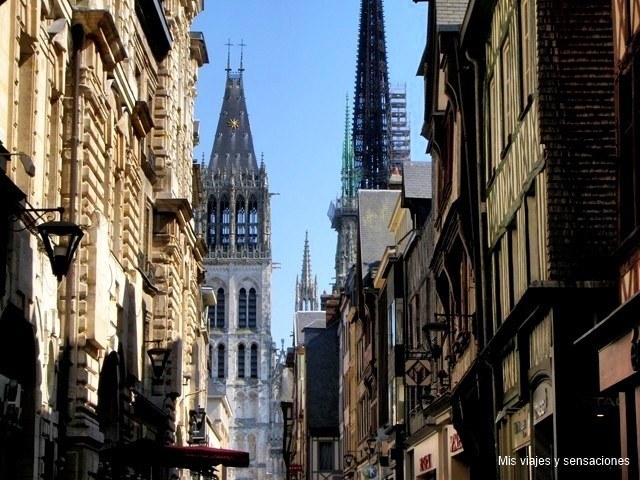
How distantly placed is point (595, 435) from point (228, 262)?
152 m

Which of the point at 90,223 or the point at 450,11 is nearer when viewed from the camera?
the point at 90,223

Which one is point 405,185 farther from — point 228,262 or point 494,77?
point 228,262

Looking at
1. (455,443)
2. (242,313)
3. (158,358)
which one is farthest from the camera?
(242,313)

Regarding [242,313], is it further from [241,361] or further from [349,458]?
[349,458]

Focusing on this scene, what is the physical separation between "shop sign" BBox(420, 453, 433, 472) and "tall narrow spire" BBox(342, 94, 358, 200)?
143172 mm

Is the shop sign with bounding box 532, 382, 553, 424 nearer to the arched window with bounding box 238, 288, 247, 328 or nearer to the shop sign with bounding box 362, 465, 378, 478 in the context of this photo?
the shop sign with bounding box 362, 465, 378, 478

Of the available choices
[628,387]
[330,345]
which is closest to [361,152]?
[330,345]

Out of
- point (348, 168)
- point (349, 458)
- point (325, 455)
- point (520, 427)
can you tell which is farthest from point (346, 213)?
point (520, 427)

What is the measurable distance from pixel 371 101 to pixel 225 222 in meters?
27.2

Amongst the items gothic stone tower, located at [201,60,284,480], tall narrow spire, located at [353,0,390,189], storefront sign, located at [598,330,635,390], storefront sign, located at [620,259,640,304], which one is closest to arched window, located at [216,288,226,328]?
gothic stone tower, located at [201,60,284,480]

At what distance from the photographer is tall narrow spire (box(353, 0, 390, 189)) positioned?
7057 inches

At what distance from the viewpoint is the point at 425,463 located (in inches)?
1335

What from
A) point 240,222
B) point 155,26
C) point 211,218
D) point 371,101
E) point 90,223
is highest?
point 371,101

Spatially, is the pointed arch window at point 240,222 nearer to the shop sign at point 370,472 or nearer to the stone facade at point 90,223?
the shop sign at point 370,472
